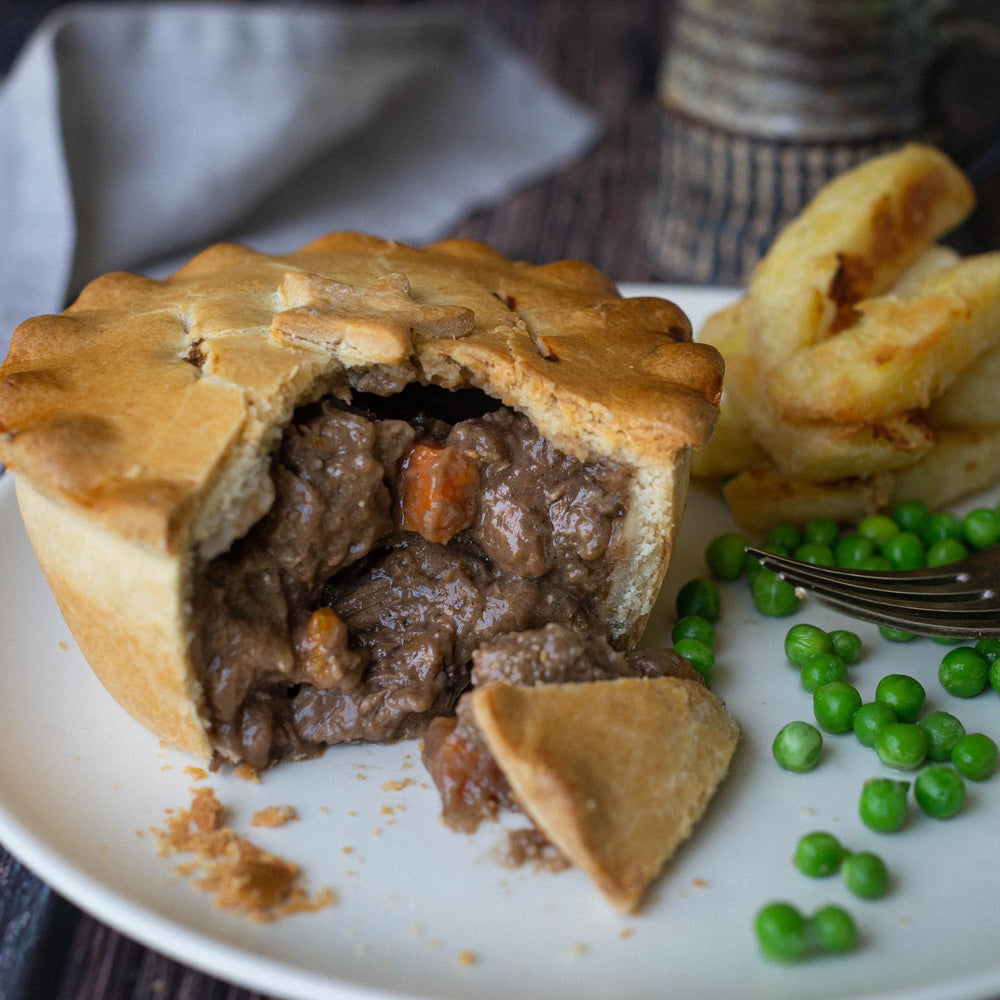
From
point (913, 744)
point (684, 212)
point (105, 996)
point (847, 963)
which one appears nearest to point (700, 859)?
point (847, 963)

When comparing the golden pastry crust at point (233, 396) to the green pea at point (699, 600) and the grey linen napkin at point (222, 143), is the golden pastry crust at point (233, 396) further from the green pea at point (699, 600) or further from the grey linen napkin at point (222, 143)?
the grey linen napkin at point (222, 143)

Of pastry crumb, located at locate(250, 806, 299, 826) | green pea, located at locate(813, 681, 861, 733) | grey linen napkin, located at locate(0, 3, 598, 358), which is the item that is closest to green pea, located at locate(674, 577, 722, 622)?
green pea, located at locate(813, 681, 861, 733)

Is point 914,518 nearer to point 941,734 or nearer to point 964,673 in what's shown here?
point 964,673

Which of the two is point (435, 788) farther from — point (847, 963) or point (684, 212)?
point (684, 212)

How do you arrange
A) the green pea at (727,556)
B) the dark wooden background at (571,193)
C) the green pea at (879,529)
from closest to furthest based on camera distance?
1. the dark wooden background at (571,193)
2. the green pea at (727,556)
3. the green pea at (879,529)

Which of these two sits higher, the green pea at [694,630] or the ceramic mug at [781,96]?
the ceramic mug at [781,96]

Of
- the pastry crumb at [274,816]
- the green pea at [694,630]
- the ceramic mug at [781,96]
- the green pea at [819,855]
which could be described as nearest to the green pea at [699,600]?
the green pea at [694,630]

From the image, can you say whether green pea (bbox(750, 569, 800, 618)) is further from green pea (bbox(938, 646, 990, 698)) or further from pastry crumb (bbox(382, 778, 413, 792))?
pastry crumb (bbox(382, 778, 413, 792))

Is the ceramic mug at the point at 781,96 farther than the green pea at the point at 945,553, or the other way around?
the ceramic mug at the point at 781,96
